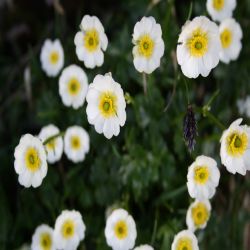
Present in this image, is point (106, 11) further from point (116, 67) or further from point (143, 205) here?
point (143, 205)

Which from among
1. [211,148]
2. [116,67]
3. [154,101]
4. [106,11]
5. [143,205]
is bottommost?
[143,205]

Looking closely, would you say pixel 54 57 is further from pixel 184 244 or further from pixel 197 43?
pixel 184 244

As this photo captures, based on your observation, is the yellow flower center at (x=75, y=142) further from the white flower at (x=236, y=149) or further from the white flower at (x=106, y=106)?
the white flower at (x=236, y=149)

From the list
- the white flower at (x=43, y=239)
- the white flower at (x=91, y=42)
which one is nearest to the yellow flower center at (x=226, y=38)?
the white flower at (x=91, y=42)

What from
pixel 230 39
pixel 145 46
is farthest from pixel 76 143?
pixel 230 39

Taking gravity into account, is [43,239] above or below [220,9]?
below

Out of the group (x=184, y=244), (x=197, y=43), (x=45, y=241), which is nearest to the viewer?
(x=197, y=43)

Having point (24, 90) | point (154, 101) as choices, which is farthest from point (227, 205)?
point (24, 90)
